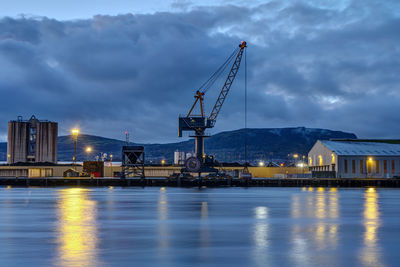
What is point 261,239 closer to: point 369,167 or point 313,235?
point 313,235

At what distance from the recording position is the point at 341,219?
3584cm

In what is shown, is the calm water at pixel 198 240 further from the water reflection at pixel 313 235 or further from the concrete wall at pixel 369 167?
the concrete wall at pixel 369 167

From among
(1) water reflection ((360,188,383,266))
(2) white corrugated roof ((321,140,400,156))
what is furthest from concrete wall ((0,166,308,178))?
(1) water reflection ((360,188,383,266))

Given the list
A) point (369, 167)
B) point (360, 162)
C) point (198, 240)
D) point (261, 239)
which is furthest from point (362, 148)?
point (198, 240)

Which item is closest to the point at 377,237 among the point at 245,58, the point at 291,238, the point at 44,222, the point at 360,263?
the point at 291,238

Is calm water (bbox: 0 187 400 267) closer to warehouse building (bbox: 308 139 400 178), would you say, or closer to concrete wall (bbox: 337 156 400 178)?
warehouse building (bbox: 308 139 400 178)

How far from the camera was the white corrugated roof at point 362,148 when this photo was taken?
435 feet

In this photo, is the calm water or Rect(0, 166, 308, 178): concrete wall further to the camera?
Rect(0, 166, 308, 178): concrete wall

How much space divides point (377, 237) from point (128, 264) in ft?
43.7

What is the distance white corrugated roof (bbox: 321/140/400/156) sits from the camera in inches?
5221

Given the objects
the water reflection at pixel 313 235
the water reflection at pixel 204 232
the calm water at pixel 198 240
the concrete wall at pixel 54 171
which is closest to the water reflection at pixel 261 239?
the calm water at pixel 198 240

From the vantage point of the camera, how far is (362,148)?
5408 inches

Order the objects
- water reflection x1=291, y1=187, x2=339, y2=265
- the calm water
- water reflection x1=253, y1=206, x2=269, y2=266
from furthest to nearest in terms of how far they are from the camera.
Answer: water reflection x1=291, y1=187, x2=339, y2=265
water reflection x1=253, y1=206, x2=269, y2=266
the calm water

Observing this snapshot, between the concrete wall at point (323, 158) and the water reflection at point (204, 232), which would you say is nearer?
the water reflection at point (204, 232)
